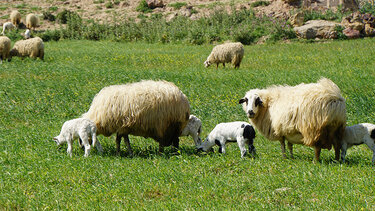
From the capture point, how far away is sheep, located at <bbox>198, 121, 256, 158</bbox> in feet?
28.2

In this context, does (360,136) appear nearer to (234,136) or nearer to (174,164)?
(234,136)

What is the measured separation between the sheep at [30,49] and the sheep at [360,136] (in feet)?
61.2

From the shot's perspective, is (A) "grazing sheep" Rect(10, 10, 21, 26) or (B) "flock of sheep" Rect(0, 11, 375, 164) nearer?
(B) "flock of sheep" Rect(0, 11, 375, 164)

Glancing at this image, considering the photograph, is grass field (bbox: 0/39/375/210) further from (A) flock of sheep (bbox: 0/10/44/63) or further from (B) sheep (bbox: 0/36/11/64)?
(A) flock of sheep (bbox: 0/10/44/63)

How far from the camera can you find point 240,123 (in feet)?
28.9

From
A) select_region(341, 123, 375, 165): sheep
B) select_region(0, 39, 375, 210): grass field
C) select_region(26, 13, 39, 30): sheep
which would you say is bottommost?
select_region(26, 13, 39, 30): sheep

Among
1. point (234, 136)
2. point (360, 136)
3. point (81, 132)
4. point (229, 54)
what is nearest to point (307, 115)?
point (360, 136)

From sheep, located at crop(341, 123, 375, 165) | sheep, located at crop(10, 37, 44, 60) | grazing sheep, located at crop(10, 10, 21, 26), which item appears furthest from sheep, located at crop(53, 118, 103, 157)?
grazing sheep, located at crop(10, 10, 21, 26)

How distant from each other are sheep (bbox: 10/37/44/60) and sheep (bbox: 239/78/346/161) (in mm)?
16998

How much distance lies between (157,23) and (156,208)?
31.3m

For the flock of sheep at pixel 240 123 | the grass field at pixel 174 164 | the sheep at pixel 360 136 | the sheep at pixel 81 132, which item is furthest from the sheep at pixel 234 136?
the sheep at pixel 81 132

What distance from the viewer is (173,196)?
22.1 feet

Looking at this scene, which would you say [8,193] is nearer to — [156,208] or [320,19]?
[156,208]

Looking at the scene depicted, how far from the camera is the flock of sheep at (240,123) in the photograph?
8.09 m
